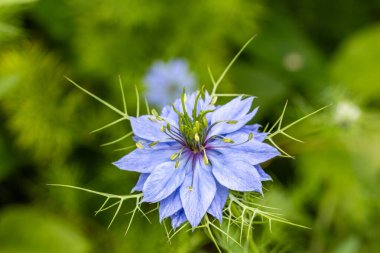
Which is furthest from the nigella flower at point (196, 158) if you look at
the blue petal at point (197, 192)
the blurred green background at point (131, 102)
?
the blurred green background at point (131, 102)

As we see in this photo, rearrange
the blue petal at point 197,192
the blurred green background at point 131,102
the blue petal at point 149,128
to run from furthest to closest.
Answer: the blurred green background at point 131,102, the blue petal at point 149,128, the blue petal at point 197,192

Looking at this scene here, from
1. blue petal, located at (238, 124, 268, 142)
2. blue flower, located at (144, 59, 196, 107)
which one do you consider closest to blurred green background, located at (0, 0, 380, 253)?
blue flower, located at (144, 59, 196, 107)

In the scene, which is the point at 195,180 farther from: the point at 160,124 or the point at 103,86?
the point at 103,86

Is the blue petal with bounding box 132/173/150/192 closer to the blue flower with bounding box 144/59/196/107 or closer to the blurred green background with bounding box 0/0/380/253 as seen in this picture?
the blurred green background with bounding box 0/0/380/253

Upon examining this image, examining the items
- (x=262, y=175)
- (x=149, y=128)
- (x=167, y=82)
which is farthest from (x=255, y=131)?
(x=167, y=82)

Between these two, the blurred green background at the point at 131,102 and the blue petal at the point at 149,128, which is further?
the blurred green background at the point at 131,102

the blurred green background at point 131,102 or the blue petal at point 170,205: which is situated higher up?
the blue petal at point 170,205

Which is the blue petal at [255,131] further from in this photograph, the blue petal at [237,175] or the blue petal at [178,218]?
the blue petal at [178,218]

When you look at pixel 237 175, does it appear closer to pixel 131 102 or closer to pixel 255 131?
pixel 255 131
